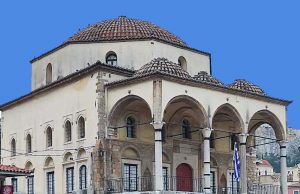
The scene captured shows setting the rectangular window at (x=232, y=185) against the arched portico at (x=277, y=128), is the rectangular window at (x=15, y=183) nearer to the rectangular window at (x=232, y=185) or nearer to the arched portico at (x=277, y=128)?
the rectangular window at (x=232, y=185)

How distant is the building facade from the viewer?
35156 millimetres

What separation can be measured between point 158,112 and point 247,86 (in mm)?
7554

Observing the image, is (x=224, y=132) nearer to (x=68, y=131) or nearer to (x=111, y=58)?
(x=111, y=58)

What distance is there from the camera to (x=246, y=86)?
128 feet

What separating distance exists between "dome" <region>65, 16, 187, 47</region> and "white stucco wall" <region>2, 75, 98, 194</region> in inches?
137

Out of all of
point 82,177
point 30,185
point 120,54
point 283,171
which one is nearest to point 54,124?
point 82,177

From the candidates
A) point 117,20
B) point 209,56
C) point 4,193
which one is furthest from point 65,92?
point 4,193

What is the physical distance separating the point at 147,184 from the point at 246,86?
24.3 feet

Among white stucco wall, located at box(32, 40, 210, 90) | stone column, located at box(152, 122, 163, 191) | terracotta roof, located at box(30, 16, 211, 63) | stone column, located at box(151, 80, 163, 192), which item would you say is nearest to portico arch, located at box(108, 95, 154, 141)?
stone column, located at box(151, 80, 163, 192)

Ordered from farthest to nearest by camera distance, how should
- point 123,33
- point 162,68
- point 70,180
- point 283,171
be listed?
point 123,33, point 283,171, point 70,180, point 162,68

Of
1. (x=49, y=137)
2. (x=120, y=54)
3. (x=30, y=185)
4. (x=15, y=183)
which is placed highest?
(x=120, y=54)

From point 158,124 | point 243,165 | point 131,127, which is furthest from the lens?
point 131,127

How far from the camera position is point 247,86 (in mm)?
39031

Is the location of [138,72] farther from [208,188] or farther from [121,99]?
[208,188]
